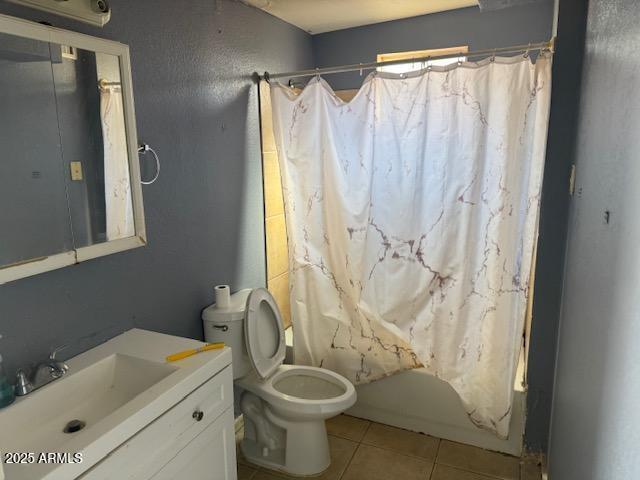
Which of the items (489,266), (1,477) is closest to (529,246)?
(489,266)

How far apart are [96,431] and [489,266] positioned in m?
1.66

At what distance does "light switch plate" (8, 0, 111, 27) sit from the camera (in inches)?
51.4

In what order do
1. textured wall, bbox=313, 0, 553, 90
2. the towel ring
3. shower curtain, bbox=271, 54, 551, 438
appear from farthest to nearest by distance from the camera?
textured wall, bbox=313, 0, 553, 90 → shower curtain, bbox=271, 54, 551, 438 → the towel ring

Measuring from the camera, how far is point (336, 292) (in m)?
2.39

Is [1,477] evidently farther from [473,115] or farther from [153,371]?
[473,115]

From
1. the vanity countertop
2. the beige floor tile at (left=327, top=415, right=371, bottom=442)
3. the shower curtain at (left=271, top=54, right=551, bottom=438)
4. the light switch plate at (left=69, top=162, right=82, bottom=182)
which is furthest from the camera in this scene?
the beige floor tile at (left=327, top=415, right=371, bottom=442)

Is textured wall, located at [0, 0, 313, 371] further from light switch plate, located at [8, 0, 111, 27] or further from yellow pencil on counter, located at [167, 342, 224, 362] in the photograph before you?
yellow pencil on counter, located at [167, 342, 224, 362]

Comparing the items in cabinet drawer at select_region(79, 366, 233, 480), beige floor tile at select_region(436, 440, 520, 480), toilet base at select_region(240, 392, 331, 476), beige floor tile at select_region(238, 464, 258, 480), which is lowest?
beige floor tile at select_region(238, 464, 258, 480)

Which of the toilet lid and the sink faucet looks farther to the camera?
the toilet lid

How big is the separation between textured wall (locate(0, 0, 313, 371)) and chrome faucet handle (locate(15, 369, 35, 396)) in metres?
0.09

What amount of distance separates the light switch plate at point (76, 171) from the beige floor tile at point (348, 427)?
1.79 metres

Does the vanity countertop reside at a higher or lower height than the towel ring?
lower

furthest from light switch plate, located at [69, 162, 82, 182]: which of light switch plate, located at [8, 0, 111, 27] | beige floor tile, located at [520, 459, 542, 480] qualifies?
beige floor tile, located at [520, 459, 542, 480]

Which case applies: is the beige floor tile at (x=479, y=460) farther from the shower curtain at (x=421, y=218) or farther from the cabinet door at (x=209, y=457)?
the cabinet door at (x=209, y=457)
